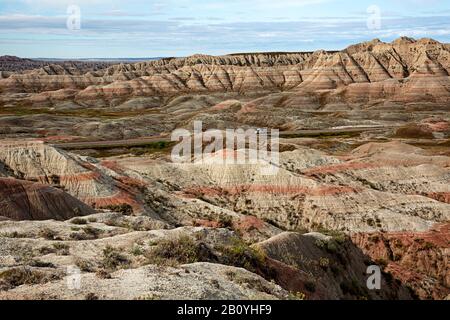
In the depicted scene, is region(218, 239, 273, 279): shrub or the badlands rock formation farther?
region(218, 239, 273, 279): shrub

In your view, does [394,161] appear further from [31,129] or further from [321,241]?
[31,129]

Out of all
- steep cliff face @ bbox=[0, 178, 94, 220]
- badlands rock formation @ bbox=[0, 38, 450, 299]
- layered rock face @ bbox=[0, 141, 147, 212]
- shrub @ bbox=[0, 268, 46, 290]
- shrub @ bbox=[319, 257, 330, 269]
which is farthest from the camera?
layered rock face @ bbox=[0, 141, 147, 212]

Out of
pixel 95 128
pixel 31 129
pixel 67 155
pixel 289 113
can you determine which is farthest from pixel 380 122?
pixel 67 155

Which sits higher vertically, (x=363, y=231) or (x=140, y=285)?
(x=140, y=285)

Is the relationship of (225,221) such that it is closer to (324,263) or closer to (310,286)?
(324,263)

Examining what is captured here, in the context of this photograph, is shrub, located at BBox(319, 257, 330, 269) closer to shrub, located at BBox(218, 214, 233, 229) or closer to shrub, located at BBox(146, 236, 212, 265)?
shrub, located at BBox(146, 236, 212, 265)

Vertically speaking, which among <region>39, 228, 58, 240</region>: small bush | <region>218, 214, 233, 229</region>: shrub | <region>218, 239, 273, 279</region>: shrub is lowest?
<region>218, 214, 233, 229</region>: shrub

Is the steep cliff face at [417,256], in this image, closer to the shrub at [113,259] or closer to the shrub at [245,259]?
the shrub at [245,259]

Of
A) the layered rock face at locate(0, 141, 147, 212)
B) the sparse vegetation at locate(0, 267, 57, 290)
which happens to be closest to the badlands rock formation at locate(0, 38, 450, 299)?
the sparse vegetation at locate(0, 267, 57, 290)

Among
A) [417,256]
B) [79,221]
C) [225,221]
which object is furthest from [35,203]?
[417,256]
